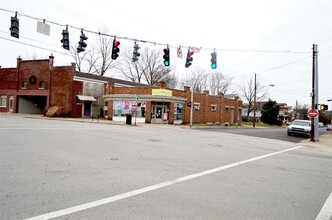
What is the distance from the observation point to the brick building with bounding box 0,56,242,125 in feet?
97.0

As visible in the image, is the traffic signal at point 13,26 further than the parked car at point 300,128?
No

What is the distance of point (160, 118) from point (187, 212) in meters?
25.6

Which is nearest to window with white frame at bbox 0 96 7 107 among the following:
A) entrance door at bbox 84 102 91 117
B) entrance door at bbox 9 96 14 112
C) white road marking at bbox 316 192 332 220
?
entrance door at bbox 9 96 14 112

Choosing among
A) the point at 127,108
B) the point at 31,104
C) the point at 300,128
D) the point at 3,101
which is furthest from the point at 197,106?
the point at 3,101

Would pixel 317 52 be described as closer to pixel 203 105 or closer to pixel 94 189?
pixel 203 105

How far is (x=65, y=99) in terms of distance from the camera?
113 ft

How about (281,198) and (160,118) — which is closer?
(281,198)

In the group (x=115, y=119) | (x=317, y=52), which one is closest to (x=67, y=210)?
(x=317, y=52)

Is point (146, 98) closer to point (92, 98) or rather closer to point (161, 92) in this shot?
point (161, 92)

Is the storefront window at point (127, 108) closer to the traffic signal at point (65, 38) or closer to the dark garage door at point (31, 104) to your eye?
the traffic signal at point (65, 38)

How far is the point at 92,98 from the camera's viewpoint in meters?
36.0

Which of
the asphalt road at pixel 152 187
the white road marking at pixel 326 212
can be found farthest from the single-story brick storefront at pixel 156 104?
the white road marking at pixel 326 212

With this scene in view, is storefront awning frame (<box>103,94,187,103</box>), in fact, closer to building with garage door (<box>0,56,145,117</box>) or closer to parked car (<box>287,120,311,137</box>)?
building with garage door (<box>0,56,145,117</box>)

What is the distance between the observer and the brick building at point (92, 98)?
29.6 m
